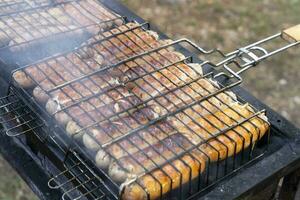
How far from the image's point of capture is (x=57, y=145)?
2900mm

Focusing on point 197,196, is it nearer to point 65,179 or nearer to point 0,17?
point 65,179

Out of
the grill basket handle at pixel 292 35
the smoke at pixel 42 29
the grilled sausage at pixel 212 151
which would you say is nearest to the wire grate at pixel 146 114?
the grilled sausage at pixel 212 151

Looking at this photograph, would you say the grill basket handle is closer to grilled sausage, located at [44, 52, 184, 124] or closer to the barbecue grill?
the barbecue grill

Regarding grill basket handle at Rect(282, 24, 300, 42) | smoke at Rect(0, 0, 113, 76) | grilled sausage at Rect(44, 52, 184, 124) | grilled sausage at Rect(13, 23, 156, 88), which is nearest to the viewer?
grilled sausage at Rect(44, 52, 184, 124)

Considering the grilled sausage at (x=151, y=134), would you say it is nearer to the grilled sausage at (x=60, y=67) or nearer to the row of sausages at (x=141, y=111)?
the row of sausages at (x=141, y=111)

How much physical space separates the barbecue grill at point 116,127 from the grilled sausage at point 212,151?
0.04 ft

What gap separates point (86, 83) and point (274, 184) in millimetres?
1393

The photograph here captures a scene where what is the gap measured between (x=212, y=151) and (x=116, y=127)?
577 mm

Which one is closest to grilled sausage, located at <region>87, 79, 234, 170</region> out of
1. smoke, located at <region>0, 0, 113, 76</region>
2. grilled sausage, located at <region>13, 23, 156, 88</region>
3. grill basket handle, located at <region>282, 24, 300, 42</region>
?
grilled sausage, located at <region>13, 23, 156, 88</region>

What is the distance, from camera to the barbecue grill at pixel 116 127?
8.87ft

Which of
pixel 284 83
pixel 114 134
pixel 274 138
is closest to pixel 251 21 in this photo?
pixel 284 83

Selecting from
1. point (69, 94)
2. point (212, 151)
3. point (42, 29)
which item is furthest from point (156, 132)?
point (42, 29)

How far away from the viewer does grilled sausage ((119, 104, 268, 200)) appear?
2.50 m

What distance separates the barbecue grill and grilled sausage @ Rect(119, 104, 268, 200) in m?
0.01
